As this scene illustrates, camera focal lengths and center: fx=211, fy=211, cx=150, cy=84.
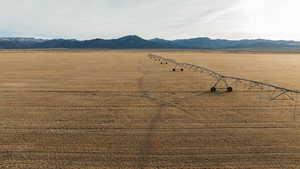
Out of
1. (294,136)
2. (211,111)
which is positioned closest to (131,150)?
(211,111)

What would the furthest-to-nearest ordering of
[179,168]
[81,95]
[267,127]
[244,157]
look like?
1. [81,95]
2. [267,127]
3. [244,157]
4. [179,168]

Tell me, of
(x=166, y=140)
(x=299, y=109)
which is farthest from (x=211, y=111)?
(x=299, y=109)

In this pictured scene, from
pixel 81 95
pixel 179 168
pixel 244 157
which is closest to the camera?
pixel 179 168

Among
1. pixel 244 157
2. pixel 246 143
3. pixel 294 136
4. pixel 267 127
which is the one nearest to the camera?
pixel 244 157

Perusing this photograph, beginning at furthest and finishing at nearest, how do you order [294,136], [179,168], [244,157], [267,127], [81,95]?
[81,95]
[267,127]
[294,136]
[244,157]
[179,168]

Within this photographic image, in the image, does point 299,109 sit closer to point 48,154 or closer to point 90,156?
point 90,156

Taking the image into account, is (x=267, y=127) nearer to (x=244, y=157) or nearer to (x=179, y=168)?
(x=244, y=157)

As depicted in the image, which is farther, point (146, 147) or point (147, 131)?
point (147, 131)

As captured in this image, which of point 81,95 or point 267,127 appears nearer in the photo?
point 267,127

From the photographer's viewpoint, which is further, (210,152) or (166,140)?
(166,140)
